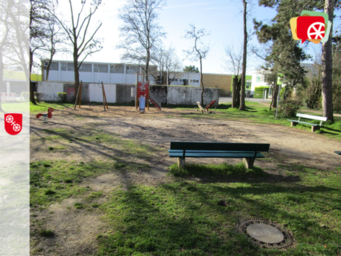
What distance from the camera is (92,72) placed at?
5662 centimetres

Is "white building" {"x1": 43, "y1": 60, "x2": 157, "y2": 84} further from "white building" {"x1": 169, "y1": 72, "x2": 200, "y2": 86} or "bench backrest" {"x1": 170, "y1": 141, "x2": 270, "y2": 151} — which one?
"bench backrest" {"x1": 170, "y1": 141, "x2": 270, "y2": 151}

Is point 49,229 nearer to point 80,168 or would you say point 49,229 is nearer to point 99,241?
point 99,241

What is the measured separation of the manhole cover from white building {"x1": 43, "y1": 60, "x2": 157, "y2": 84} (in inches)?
2093

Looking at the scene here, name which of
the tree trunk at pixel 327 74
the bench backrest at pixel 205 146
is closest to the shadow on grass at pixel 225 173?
the bench backrest at pixel 205 146

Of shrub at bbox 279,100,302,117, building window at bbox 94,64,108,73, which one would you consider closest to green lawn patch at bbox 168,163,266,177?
shrub at bbox 279,100,302,117

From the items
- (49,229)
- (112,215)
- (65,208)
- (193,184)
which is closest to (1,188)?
(65,208)

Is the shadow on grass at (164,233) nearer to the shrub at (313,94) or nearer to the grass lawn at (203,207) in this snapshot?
the grass lawn at (203,207)

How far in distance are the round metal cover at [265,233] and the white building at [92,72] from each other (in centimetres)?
5326

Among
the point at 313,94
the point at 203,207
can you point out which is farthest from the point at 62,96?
the point at 203,207

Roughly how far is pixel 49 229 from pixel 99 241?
69 centimetres

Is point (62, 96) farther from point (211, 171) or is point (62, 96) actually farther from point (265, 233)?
point (265, 233)

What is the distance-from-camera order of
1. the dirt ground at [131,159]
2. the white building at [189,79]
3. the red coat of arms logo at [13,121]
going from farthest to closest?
the white building at [189,79], the red coat of arms logo at [13,121], the dirt ground at [131,159]

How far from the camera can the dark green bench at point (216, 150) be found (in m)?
4.93

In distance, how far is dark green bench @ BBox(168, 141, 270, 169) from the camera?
194 inches
